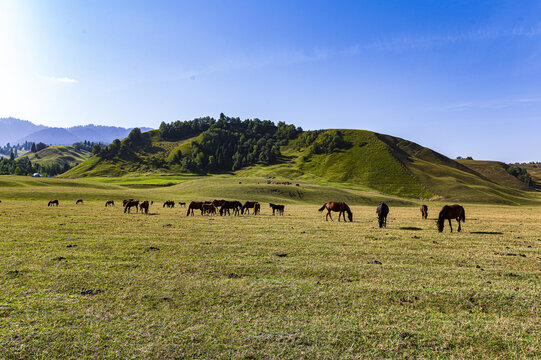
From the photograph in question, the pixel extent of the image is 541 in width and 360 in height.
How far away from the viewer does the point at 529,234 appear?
2345cm

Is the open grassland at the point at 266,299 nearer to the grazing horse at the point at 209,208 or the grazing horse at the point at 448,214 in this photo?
the grazing horse at the point at 448,214

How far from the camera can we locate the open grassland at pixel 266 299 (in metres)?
7.35

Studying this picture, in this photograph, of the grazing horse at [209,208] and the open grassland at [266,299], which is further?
the grazing horse at [209,208]

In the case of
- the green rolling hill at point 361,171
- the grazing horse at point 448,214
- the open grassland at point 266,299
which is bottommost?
the open grassland at point 266,299

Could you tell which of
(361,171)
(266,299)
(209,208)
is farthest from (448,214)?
(361,171)

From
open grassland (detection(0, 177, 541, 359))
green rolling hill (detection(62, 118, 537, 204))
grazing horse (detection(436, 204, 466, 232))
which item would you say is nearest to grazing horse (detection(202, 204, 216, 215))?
open grassland (detection(0, 177, 541, 359))

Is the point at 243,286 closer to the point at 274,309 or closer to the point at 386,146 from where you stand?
the point at 274,309

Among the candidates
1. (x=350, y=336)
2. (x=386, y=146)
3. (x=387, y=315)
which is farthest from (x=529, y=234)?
(x=386, y=146)

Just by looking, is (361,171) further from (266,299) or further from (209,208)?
(266,299)

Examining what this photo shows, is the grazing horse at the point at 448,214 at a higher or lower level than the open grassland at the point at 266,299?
higher

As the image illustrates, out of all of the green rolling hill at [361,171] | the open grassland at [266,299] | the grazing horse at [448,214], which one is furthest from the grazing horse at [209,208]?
the green rolling hill at [361,171]

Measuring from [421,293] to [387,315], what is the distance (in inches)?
92.9

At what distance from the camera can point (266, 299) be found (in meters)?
10.0

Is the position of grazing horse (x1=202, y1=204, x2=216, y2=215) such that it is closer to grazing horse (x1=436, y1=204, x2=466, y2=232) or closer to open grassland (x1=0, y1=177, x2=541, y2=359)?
open grassland (x1=0, y1=177, x2=541, y2=359)
